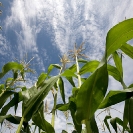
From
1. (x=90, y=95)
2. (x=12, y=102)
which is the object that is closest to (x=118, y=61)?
(x=90, y=95)

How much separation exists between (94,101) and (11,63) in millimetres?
926

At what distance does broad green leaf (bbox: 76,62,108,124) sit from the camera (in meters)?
0.93

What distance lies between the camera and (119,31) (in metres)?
0.87

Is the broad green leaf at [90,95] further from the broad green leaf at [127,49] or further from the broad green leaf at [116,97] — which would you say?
the broad green leaf at [127,49]

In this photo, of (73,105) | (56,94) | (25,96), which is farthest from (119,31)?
(56,94)

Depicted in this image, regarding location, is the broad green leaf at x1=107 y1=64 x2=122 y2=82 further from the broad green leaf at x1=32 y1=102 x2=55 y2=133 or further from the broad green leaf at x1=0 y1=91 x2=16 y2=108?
the broad green leaf at x1=0 y1=91 x2=16 y2=108

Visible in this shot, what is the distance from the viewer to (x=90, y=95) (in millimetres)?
985

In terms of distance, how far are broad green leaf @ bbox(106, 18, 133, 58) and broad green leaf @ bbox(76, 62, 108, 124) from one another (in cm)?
16

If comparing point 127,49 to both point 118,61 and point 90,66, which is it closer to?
point 118,61

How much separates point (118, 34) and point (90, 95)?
0.36m

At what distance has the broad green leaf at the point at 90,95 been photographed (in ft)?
3.06

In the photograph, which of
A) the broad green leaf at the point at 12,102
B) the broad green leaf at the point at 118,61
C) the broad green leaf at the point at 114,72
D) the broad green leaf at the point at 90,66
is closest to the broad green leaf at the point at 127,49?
the broad green leaf at the point at 118,61

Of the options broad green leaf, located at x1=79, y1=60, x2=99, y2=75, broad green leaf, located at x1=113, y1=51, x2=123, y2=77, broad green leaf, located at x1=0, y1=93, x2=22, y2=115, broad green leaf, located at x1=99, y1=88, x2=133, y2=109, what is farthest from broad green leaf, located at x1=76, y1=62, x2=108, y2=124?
broad green leaf, located at x1=0, y1=93, x2=22, y2=115

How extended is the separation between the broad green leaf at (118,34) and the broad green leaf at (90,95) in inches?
6.5
